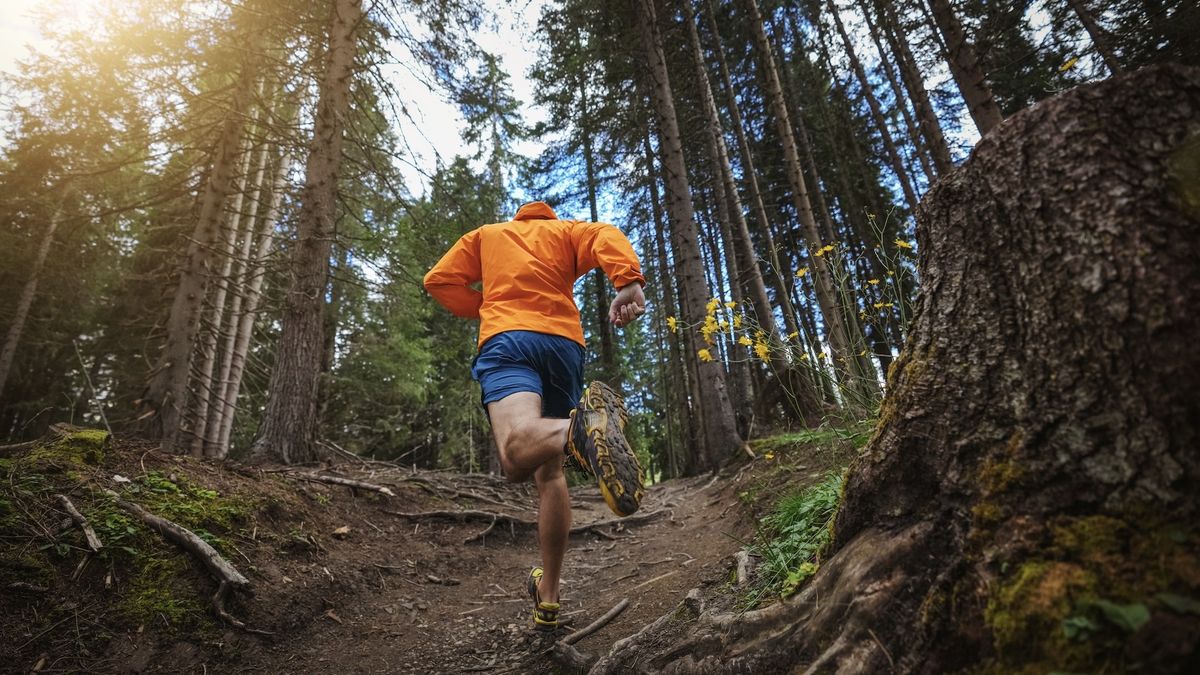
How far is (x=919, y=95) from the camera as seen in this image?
29.0ft

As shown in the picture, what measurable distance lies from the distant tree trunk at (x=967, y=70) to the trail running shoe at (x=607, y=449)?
19.2ft

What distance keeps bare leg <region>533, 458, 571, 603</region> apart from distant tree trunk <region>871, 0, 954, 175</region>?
7.75 meters

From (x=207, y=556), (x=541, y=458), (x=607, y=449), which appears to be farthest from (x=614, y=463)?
(x=207, y=556)

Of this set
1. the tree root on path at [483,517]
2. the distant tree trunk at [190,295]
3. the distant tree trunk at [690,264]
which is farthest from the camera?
the distant tree trunk at [690,264]

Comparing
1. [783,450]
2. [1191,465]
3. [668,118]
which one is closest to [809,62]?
[668,118]

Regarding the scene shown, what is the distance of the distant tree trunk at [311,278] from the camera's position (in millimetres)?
5211

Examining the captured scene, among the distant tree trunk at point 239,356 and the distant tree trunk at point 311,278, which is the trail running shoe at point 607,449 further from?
the distant tree trunk at point 239,356

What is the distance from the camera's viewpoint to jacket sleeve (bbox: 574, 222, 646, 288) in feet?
8.57

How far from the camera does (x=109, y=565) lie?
8.34 ft

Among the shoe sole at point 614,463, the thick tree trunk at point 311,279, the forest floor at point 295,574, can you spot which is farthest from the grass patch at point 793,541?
the thick tree trunk at point 311,279

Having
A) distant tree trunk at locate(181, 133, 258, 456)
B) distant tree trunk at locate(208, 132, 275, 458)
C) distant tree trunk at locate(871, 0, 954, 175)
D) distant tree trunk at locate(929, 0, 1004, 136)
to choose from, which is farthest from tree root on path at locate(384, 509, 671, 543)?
distant tree trunk at locate(871, 0, 954, 175)

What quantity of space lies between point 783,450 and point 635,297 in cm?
343

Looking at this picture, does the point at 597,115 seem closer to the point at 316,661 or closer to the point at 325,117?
the point at 325,117

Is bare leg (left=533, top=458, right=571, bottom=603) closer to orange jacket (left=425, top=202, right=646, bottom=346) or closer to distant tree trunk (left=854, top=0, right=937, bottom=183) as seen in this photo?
orange jacket (left=425, top=202, right=646, bottom=346)
